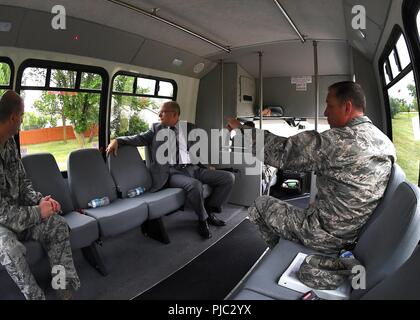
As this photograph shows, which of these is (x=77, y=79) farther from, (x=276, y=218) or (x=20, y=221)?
(x=276, y=218)

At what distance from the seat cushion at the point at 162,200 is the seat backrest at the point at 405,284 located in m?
2.29

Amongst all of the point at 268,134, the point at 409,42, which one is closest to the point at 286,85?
the point at 409,42

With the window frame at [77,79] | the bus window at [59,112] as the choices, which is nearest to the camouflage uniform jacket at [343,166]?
the bus window at [59,112]

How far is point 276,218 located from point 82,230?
5.14 feet

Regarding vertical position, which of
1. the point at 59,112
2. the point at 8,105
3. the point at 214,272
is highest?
the point at 59,112

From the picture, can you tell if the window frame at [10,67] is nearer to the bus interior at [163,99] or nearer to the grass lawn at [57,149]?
the bus interior at [163,99]

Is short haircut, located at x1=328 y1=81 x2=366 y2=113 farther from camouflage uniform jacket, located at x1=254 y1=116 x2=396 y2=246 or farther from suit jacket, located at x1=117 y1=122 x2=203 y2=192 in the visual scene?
suit jacket, located at x1=117 y1=122 x2=203 y2=192

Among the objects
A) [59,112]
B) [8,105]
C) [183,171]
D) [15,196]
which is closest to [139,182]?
[183,171]

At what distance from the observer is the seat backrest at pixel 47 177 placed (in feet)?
8.28

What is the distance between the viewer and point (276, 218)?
6.91 feet

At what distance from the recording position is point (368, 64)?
3.79 metres

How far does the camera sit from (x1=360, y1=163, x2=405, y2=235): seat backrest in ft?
5.44
